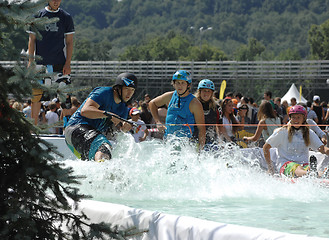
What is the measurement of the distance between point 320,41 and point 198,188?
120 metres

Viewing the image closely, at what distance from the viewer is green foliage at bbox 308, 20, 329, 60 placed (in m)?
118

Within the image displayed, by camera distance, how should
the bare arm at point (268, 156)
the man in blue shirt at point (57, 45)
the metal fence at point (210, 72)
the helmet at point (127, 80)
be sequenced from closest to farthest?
the helmet at point (127, 80)
the bare arm at point (268, 156)
the man in blue shirt at point (57, 45)
the metal fence at point (210, 72)

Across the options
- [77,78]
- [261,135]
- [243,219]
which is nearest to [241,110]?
[261,135]

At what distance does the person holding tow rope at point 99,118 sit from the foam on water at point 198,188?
28cm

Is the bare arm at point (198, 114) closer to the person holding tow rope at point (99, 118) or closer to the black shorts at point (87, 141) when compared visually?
the person holding tow rope at point (99, 118)

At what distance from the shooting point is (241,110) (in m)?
13.7

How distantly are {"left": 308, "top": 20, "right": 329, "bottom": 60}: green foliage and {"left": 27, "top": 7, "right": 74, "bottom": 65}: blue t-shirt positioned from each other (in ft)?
373

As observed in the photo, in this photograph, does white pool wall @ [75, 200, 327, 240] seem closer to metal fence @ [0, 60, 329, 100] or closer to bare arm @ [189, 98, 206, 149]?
bare arm @ [189, 98, 206, 149]

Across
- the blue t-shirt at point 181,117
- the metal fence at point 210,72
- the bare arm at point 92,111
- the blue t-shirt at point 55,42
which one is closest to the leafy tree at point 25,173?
the bare arm at point 92,111

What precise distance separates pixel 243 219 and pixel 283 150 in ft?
11.9

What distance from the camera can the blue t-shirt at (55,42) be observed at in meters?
8.91

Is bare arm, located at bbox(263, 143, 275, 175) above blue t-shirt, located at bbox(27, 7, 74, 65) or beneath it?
beneath

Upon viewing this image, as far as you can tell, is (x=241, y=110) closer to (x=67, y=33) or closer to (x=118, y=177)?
(x=67, y=33)

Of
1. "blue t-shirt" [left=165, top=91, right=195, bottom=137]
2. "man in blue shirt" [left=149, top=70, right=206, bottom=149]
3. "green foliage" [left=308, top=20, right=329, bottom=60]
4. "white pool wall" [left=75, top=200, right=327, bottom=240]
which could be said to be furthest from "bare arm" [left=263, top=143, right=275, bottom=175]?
"green foliage" [left=308, top=20, right=329, bottom=60]
